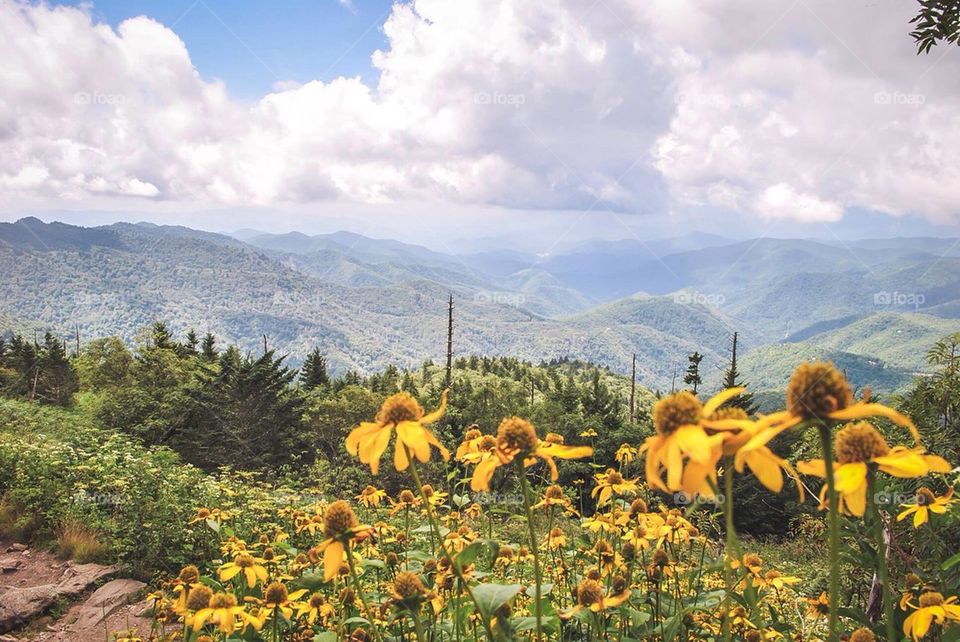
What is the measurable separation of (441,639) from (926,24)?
16.2 feet

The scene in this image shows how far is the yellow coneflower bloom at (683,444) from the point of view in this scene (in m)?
0.82

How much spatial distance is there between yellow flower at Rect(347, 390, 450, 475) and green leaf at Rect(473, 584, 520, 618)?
0.30 meters

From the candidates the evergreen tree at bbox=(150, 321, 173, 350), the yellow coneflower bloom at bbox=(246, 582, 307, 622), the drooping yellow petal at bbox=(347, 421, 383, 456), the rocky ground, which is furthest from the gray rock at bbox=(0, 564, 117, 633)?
the evergreen tree at bbox=(150, 321, 173, 350)

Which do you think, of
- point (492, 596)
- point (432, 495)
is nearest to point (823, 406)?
point (492, 596)

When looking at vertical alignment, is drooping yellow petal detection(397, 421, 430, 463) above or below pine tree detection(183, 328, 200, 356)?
above

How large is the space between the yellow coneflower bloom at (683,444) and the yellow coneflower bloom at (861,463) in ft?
0.64

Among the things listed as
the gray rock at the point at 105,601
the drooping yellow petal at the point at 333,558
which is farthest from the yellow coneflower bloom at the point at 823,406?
the gray rock at the point at 105,601

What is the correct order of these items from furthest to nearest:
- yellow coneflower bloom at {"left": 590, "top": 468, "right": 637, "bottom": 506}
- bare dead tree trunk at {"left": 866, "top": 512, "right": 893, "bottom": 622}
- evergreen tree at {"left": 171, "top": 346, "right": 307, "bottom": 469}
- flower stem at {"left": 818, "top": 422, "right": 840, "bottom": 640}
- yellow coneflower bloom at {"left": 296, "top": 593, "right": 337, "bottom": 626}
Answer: evergreen tree at {"left": 171, "top": 346, "right": 307, "bottom": 469}
bare dead tree trunk at {"left": 866, "top": 512, "right": 893, "bottom": 622}
yellow coneflower bloom at {"left": 590, "top": 468, "right": 637, "bottom": 506}
yellow coneflower bloom at {"left": 296, "top": 593, "right": 337, "bottom": 626}
flower stem at {"left": 818, "top": 422, "right": 840, "bottom": 640}

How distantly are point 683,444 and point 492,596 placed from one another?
1.92 ft

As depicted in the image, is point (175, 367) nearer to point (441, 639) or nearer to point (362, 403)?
point (362, 403)

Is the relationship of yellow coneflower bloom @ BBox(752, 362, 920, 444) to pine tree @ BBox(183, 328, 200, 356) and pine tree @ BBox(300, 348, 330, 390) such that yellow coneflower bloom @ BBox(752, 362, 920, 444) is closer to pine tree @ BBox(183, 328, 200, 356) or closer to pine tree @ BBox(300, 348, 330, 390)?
pine tree @ BBox(300, 348, 330, 390)

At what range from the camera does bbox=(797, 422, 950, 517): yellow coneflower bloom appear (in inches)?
37.4

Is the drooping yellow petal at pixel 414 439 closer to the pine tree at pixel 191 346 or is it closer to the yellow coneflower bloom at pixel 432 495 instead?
the yellow coneflower bloom at pixel 432 495

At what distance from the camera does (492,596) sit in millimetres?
1203
